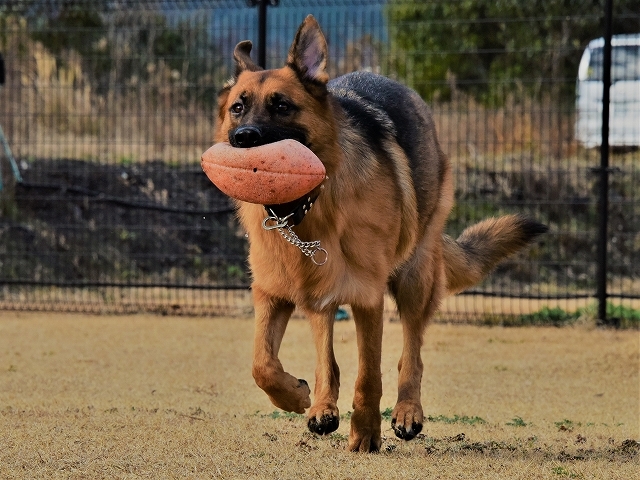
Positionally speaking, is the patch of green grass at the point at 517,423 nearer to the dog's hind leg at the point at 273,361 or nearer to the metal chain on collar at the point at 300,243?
the dog's hind leg at the point at 273,361

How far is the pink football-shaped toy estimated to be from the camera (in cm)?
481

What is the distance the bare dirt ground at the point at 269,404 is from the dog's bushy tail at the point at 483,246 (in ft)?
2.79

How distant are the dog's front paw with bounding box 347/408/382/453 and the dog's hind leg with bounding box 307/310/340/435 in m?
0.19

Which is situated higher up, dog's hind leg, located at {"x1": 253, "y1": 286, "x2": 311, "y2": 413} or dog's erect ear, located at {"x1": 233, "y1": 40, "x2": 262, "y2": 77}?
dog's erect ear, located at {"x1": 233, "y1": 40, "x2": 262, "y2": 77}

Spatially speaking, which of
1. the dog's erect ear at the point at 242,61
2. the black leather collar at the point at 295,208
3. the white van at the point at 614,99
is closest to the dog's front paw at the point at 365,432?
the black leather collar at the point at 295,208

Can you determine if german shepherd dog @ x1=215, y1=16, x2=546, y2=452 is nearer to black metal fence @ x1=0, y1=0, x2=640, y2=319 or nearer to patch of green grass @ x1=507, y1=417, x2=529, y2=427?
patch of green grass @ x1=507, y1=417, x2=529, y2=427

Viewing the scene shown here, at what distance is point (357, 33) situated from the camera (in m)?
11.5

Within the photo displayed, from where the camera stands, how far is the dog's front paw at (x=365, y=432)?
5.48 metres

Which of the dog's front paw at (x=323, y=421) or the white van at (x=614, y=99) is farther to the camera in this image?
the white van at (x=614, y=99)

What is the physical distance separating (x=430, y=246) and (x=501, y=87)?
258 inches

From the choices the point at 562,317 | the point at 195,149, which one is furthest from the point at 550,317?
the point at 195,149

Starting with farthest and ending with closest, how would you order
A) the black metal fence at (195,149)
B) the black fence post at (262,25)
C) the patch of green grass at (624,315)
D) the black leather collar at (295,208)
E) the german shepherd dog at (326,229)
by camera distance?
the black metal fence at (195,149) < the black fence post at (262,25) < the patch of green grass at (624,315) < the black leather collar at (295,208) < the german shepherd dog at (326,229)

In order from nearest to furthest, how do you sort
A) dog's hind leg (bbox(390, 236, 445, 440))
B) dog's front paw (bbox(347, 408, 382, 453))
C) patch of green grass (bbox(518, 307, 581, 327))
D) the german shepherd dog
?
the german shepherd dog, dog's front paw (bbox(347, 408, 382, 453)), dog's hind leg (bbox(390, 236, 445, 440)), patch of green grass (bbox(518, 307, 581, 327))

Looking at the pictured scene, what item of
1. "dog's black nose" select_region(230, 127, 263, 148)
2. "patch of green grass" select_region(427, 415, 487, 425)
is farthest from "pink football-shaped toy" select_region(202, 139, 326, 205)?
"patch of green grass" select_region(427, 415, 487, 425)
